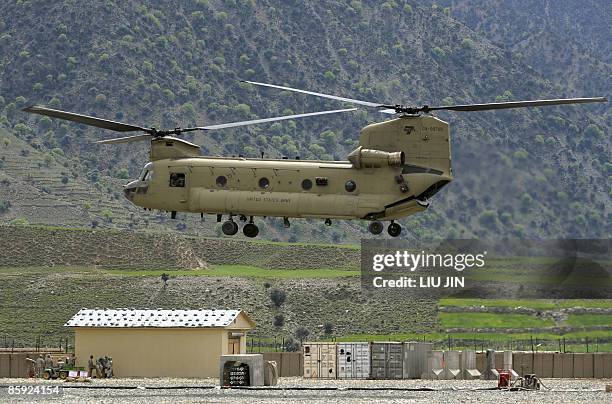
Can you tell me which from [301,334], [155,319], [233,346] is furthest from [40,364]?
[301,334]

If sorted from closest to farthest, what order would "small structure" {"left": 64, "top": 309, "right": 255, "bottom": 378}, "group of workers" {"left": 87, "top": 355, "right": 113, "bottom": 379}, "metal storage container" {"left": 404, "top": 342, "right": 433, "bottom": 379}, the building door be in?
1. "group of workers" {"left": 87, "top": 355, "right": 113, "bottom": 379}
2. "small structure" {"left": 64, "top": 309, "right": 255, "bottom": 378}
3. the building door
4. "metal storage container" {"left": 404, "top": 342, "right": 433, "bottom": 379}

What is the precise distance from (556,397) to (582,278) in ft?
55.7

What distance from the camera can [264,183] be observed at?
191 feet

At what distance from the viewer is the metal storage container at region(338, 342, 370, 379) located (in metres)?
90.6

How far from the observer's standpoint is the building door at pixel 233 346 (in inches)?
3524

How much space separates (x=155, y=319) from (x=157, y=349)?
2.36m

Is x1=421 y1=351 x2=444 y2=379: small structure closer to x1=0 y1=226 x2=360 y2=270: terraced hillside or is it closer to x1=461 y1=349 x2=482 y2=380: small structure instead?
x1=461 y1=349 x2=482 y2=380: small structure

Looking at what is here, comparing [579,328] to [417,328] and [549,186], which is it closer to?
[417,328]

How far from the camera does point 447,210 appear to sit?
75.6m

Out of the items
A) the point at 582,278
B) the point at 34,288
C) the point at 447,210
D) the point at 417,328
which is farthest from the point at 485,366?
the point at 34,288

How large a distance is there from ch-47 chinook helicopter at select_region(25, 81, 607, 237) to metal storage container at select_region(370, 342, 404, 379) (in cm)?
3307

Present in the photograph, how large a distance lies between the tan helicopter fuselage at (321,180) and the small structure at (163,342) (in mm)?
29118

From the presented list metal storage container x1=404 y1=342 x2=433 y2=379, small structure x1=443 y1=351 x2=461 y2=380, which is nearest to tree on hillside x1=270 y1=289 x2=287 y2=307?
metal storage container x1=404 y1=342 x2=433 y2=379

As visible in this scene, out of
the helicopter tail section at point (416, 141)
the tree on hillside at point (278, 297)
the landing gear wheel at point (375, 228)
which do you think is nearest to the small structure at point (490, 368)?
the helicopter tail section at point (416, 141)
